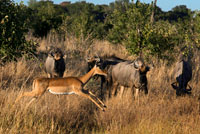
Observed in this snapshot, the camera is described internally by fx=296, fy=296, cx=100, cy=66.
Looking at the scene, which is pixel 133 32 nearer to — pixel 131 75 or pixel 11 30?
pixel 131 75

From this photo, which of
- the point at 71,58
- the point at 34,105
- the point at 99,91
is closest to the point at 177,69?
the point at 99,91

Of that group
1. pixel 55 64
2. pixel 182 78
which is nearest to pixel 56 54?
pixel 55 64

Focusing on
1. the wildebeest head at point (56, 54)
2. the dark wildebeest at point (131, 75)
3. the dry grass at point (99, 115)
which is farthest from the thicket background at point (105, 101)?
the wildebeest head at point (56, 54)

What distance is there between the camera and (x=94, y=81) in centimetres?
1045

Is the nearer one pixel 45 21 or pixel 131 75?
pixel 131 75

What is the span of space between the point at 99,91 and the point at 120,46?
340 inches

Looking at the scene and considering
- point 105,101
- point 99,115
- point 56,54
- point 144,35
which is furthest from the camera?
point 144,35

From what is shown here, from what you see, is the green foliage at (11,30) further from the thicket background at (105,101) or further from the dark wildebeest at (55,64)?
the dark wildebeest at (55,64)

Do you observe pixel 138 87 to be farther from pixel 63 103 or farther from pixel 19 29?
pixel 19 29

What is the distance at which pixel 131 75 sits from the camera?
8109 millimetres

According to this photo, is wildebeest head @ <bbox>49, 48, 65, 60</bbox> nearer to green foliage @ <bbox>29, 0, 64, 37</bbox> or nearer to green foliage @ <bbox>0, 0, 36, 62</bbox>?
green foliage @ <bbox>0, 0, 36, 62</bbox>

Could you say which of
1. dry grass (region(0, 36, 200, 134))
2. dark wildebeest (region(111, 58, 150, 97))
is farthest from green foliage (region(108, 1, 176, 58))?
dark wildebeest (region(111, 58, 150, 97))

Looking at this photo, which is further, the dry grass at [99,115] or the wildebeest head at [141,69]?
the wildebeest head at [141,69]

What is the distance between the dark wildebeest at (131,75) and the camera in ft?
24.6
